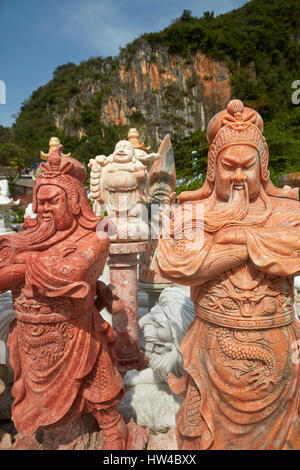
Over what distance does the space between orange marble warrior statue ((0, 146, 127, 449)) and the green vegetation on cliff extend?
11.1 meters

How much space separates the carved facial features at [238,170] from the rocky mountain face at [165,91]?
27.7m

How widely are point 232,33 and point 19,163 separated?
78.9 feet

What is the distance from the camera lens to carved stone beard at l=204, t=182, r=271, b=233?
170 cm

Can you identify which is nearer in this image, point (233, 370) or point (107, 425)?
point (233, 370)

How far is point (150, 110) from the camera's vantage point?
30375 mm

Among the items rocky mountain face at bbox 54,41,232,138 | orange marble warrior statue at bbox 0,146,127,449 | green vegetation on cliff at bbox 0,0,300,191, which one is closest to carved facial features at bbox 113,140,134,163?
orange marble warrior statue at bbox 0,146,127,449

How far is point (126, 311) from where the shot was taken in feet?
10.2

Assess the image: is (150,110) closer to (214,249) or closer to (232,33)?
(232,33)

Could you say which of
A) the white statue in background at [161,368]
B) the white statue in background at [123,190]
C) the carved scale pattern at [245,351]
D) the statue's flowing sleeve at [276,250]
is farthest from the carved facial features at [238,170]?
the white statue in background at [123,190]

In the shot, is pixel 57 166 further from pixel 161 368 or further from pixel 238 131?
pixel 161 368

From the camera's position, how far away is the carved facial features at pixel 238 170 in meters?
1.71

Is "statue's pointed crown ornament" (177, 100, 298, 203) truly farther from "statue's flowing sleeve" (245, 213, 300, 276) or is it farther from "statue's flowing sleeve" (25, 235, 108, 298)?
"statue's flowing sleeve" (25, 235, 108, 298)

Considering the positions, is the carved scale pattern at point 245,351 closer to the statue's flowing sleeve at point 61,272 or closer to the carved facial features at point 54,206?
the statue's flowing sleeve at point 61,272
